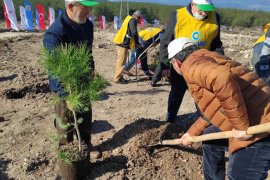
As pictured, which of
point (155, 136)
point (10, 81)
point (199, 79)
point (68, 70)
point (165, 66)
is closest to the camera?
point (199, 79)

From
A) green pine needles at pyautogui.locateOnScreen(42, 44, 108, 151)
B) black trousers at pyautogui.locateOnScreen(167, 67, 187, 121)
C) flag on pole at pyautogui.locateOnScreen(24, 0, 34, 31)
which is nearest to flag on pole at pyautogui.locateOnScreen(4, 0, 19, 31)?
flag on pole at pyautogui.locateOnScreen(24, 0, 34, 31)

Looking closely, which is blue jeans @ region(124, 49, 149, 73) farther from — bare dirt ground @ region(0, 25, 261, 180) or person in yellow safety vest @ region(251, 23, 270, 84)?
person in yellow safety vest @ region(251, 23, 270, 84)

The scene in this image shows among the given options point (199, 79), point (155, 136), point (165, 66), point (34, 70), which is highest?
point (199, 79)

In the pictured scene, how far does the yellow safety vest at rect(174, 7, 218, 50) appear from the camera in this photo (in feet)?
14.1

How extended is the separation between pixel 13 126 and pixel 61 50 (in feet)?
7.27

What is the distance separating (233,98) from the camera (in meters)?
2.29

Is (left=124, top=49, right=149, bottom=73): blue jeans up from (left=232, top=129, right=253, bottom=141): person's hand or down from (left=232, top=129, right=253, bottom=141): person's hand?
down

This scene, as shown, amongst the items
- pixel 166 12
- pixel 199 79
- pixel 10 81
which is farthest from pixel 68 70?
pixel 166 12

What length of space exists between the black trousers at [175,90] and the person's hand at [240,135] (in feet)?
6.36

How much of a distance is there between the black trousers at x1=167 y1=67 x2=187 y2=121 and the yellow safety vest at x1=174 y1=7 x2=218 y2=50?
0.49 m

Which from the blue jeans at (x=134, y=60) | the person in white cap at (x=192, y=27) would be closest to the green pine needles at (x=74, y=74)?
the person in white cap at (x=192, y=27)

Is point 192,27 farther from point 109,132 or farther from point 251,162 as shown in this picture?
point 251,162

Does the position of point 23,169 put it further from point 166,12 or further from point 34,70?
point 166,12

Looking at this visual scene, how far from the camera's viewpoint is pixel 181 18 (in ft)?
14.1
